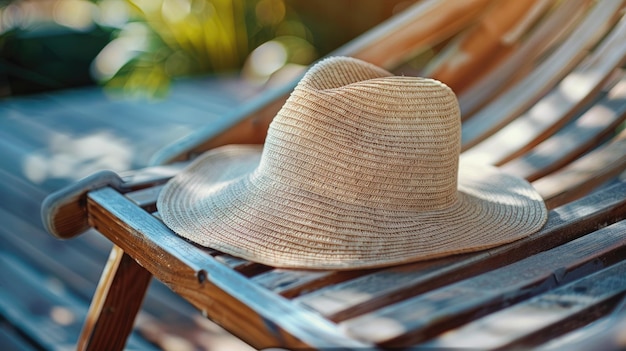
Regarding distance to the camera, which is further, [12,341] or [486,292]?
[12,341]

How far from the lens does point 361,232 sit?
4.06ft

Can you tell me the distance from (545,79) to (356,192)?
2.64 ft

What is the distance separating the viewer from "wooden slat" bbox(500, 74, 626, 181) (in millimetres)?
1646

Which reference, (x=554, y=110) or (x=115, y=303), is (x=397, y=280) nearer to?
(x=115, y=303)

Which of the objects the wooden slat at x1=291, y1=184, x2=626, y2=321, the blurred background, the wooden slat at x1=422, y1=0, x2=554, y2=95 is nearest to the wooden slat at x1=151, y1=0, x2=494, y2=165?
the wooden slat at x1=422, y1=0, x2=554, y2=95

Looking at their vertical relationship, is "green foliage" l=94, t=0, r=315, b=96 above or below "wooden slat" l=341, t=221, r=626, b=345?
above

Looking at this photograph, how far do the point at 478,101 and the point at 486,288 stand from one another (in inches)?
37.1

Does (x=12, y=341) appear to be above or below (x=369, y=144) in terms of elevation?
below

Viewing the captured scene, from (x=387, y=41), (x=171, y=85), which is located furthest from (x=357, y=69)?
(x=171, y=85)

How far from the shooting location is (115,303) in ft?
4.87

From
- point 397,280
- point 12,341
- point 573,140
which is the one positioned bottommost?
point 12,341

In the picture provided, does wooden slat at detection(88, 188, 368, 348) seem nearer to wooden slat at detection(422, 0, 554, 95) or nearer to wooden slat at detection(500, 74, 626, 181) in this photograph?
wooden slat at detection(500, 74, 626, 181)

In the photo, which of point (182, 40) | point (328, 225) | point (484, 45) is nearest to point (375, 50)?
point (484, 45)

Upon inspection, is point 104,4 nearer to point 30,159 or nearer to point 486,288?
point 30,159
